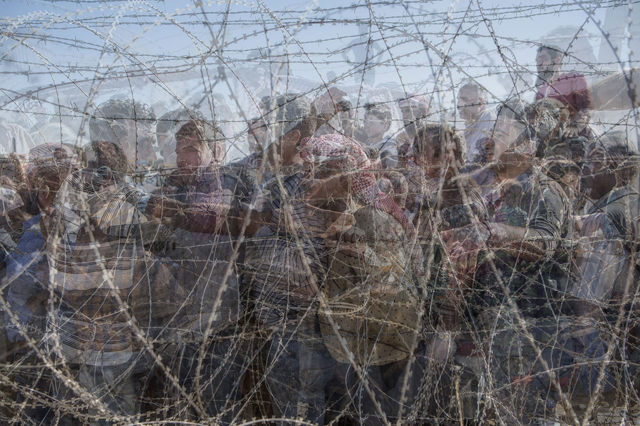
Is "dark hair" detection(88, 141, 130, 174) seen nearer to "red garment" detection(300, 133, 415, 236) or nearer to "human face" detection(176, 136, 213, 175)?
"human face" detection(176, 136, 213, 175)

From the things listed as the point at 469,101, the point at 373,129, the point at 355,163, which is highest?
the point at 469,101

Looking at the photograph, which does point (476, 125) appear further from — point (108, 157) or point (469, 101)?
point (108, 157)

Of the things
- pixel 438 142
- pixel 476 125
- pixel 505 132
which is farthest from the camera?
pixel 476 125

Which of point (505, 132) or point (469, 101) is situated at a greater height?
point (469, 101)

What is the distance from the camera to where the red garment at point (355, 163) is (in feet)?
8.98

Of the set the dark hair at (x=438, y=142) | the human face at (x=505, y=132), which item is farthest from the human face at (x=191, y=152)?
the human face at (x=505, y=132)

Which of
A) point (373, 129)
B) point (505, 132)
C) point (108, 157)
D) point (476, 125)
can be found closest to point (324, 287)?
point (108, 157)

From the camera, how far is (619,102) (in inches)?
162

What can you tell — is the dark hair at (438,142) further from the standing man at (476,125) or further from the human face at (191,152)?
the human face at (191,152)

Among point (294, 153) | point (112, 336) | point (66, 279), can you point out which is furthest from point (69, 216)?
point (294, 153)

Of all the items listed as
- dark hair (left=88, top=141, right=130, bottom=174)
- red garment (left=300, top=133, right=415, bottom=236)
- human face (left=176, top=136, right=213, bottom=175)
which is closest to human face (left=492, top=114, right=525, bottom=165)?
red garment (left=300, top=133, right=415, bottom=236)

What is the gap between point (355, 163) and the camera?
2.76 meters

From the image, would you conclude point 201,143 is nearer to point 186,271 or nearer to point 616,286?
point 186,271

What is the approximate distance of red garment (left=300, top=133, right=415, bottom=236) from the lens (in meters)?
Result: 2.74
